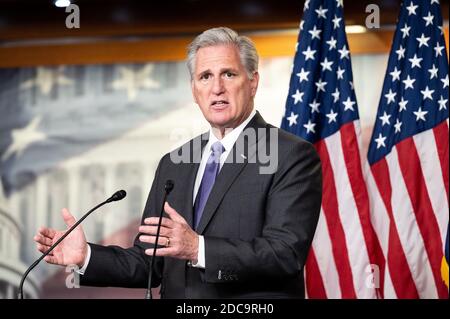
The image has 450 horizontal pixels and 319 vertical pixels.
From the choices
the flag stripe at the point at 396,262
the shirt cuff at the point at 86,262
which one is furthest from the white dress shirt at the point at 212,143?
the flag stripe at the point at 396,262

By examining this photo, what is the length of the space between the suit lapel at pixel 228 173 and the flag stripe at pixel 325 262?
176 cm

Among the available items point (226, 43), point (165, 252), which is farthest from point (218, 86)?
point (165, 252)

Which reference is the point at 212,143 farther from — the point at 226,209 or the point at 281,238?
the point at 281,238

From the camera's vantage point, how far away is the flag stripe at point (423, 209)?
444 cm

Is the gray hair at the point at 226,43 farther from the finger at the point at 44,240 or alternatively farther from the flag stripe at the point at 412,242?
the flag stripe at the point at 412,242

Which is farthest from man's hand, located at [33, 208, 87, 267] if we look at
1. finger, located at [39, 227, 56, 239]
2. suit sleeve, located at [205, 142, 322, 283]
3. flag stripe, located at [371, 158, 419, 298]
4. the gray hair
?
flag stripe, located at [371, 158, 419, 298]

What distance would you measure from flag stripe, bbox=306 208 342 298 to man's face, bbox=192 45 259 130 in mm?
1744

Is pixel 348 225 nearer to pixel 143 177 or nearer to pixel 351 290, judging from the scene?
pixel 351 290

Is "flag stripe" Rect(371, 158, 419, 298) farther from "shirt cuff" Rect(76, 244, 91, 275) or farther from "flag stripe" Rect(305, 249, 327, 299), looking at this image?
"shirt cuff" Rect(76, 244, 91, 275)

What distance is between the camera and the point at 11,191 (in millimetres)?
5492

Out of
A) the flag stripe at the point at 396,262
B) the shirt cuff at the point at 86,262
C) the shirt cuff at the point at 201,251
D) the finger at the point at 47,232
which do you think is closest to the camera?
the shirt cuff at the point at 201,251

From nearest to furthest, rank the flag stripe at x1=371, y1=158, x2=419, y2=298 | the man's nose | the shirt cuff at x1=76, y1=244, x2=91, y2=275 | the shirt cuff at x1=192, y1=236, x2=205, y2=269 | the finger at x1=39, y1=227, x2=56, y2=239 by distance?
A: 1. the shirt cuff at x1=192, y1=236, x2=205, y2=269
2. the finger at x1=39, y1=227, x2=56, y2=239
3. the shirt cuff at x1=76, y1=244, x2=91, y2=275
4. the man's nose
5. the flag stripe at x1=371, y1=158, x2=419, y2=298

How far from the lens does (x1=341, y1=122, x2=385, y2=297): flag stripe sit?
14.5 ft

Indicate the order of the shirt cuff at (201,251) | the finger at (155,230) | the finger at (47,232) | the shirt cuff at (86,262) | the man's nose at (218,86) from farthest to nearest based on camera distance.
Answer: the man's nose at (218,86) → the shirt cuff at (86,262) → the finger at (47,232) → the shirt cuff at (201,251) → the finger at (155,230)
